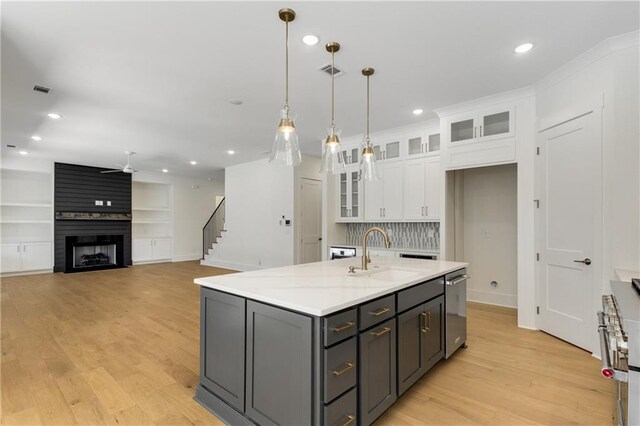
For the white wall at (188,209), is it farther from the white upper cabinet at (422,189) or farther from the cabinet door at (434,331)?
the cabinet door at (434,331)

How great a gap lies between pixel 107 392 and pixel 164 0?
9.75 feet

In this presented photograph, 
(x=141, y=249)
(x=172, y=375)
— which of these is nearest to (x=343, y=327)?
(x=172, y=375)

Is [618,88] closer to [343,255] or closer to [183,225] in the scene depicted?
[343,255]

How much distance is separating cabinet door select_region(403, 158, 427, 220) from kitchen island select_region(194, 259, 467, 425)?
2795mm

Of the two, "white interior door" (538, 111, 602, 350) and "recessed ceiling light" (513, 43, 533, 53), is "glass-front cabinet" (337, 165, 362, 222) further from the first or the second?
"recessed ceiling light" (513, 43, 533, 53)

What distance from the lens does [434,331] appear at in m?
2.71

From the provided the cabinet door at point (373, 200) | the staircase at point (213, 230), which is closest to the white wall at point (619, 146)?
the cabinet door at point (373, 200)

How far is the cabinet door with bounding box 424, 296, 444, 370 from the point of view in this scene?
2.58 meters

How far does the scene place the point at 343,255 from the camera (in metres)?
6.09

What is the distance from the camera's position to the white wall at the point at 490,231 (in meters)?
4.76

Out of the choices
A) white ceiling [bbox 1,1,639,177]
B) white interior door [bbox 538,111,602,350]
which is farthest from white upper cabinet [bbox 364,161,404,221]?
white interior door [bbox 538,111,602,350]

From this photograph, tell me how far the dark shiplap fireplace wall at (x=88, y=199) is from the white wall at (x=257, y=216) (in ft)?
9.96

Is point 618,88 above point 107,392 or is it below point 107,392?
above

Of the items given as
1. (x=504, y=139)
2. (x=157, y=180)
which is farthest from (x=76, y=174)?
(x=504, y=139)
